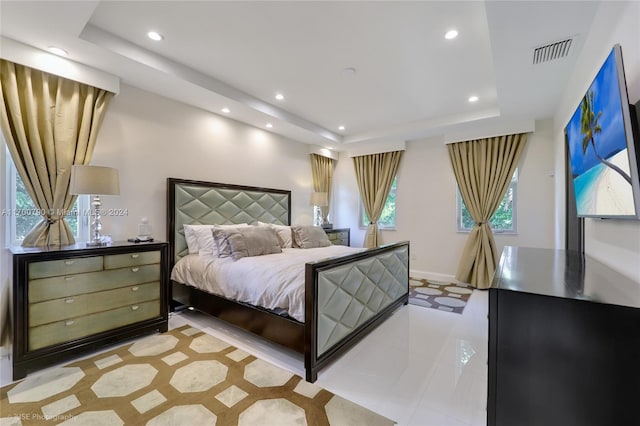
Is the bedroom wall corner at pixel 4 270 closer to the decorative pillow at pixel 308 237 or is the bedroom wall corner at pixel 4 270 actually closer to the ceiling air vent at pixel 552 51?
the decorative pillow at pixel 308 237

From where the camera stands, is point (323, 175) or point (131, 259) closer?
point (131, 259)

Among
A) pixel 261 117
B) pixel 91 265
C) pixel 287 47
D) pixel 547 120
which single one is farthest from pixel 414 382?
pixel 547 120

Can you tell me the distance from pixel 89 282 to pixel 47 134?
139cm

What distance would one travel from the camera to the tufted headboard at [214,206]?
332 cm

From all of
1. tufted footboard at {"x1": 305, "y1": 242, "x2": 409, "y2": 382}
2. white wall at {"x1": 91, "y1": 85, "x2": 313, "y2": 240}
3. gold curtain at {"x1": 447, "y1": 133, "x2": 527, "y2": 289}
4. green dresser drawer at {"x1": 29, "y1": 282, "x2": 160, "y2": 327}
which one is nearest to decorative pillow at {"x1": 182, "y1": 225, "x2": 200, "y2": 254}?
white wall at {"x1": 91, "y1": 85, "x2": 313, "y2": 240}

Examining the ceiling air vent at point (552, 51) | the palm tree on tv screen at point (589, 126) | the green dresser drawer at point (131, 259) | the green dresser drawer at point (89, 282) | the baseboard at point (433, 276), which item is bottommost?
the baseboard at point (433, 276)

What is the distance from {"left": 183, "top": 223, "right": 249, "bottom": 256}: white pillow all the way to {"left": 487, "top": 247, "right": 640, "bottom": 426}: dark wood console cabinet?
9.52 ft

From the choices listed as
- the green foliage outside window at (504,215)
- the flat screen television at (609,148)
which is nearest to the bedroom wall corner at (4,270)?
the flat screen television at (609,148)

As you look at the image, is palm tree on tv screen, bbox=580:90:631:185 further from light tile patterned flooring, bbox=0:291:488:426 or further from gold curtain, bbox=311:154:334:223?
gold curtain, bbox=311:154:334:223

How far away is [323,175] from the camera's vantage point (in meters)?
5.84

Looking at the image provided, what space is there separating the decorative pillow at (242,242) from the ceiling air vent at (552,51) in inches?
124

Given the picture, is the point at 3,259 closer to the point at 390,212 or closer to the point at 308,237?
the point at 308,237

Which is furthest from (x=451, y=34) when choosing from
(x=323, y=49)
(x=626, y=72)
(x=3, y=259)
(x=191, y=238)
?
(x=3, y=259)

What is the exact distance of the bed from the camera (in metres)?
2.05
